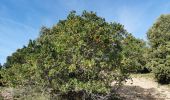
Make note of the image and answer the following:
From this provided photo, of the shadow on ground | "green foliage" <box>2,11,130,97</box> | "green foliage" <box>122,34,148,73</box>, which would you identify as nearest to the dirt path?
the shadow on ground

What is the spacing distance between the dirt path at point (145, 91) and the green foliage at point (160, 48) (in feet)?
3.57

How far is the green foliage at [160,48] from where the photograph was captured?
2827 centimetres

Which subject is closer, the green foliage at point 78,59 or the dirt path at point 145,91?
the green foliage at point 78,59

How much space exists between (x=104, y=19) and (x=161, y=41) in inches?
522

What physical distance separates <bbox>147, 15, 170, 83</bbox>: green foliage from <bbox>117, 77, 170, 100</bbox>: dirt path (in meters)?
1.09

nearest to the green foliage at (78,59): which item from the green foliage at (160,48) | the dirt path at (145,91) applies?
the dirt path at (145,91)

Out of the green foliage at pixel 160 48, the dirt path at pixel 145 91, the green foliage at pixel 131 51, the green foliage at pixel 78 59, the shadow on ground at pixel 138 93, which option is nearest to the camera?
the green foliage at pixel 78 59

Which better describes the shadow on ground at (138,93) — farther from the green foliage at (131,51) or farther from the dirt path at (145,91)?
the green foliage at (131,51)

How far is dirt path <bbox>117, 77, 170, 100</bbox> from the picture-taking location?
25.0m

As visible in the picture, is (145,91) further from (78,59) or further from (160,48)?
(78,59)

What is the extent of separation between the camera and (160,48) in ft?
95.0

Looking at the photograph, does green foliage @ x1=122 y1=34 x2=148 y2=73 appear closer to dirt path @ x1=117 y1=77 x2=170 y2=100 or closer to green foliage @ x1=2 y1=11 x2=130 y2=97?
green foliage @ x1=2 y1=11 x2=130 y2=97

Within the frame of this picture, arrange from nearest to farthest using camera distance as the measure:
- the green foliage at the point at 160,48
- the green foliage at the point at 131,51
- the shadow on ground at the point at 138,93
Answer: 1. the green foliage at the point at 131,51
2. the shadow on ground at the point at 138,93
3. the green foliage at the point at 160,48

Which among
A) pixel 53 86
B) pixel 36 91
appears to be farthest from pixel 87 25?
pixel 36 91
